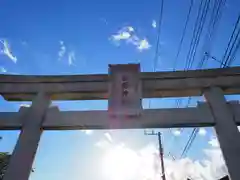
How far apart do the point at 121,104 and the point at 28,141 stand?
1524mm

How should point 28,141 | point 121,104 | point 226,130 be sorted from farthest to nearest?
point 121,104 < point 28,141 < point 226,130

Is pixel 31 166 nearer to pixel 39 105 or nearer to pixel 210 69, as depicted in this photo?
pixel 39 105

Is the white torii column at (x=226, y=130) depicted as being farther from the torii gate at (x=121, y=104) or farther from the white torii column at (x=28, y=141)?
the white torii column at (x=28, y=141)

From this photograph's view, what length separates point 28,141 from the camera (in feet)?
11.0

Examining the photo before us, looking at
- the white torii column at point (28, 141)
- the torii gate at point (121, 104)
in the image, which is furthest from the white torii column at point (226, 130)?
the white torii column at point (28, 141)

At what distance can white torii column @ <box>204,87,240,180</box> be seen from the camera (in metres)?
2.93

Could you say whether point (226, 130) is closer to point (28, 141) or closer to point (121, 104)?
point (121, 104)

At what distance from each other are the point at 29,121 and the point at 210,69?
3.14 metres

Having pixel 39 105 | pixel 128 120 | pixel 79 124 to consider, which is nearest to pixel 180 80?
pixel 128 120

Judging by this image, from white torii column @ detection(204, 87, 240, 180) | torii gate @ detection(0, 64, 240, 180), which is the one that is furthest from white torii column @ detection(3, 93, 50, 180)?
white torii column @ detection(204, 87, 240, 180)

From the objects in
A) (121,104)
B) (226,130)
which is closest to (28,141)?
(121,104)

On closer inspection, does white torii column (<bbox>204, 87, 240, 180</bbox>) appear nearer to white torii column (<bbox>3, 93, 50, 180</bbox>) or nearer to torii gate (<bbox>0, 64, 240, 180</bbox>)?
torii gate (<bbox>0, 64, 240, 180</bbox>)

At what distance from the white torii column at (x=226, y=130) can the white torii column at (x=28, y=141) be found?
268 cm

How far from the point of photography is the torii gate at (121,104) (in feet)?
10.7
